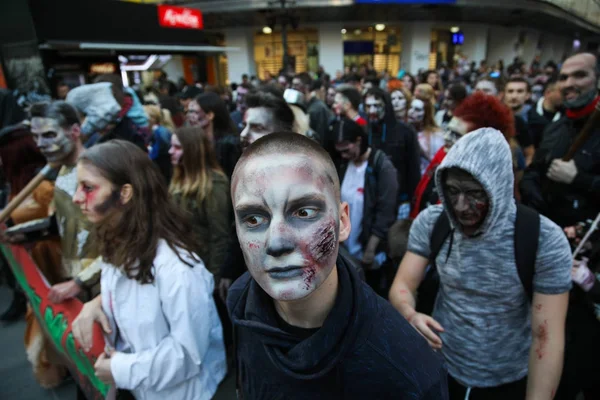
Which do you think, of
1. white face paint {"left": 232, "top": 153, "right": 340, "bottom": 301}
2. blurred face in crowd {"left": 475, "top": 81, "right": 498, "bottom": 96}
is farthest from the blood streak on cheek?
blurred face in crowd {"left": 475, "top": 81, "right": 498, "bottom": 96}

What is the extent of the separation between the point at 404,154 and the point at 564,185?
1.53 m

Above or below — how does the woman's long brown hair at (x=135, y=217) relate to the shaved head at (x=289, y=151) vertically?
below

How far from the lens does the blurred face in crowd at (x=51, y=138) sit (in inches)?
105

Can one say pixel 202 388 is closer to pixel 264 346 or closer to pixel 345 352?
pixel 264 346

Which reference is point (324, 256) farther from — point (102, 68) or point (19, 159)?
point (102, 68)

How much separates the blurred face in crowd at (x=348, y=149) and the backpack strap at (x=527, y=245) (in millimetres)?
1471

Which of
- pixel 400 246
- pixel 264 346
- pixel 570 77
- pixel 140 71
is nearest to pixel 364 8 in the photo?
pixel 140 71

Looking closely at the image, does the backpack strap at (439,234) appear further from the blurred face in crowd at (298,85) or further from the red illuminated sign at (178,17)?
the red illuminated sign at (178,17)

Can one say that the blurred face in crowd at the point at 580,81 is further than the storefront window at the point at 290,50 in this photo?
No

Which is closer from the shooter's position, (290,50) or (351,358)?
(351,358)

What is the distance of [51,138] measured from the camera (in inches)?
105

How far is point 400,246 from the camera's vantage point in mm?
2311

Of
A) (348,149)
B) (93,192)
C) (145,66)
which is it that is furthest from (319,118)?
(145,66)

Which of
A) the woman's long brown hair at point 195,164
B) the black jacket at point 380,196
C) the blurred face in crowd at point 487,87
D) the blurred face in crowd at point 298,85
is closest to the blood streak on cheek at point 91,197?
the woman's long brown hair at point 195,164
